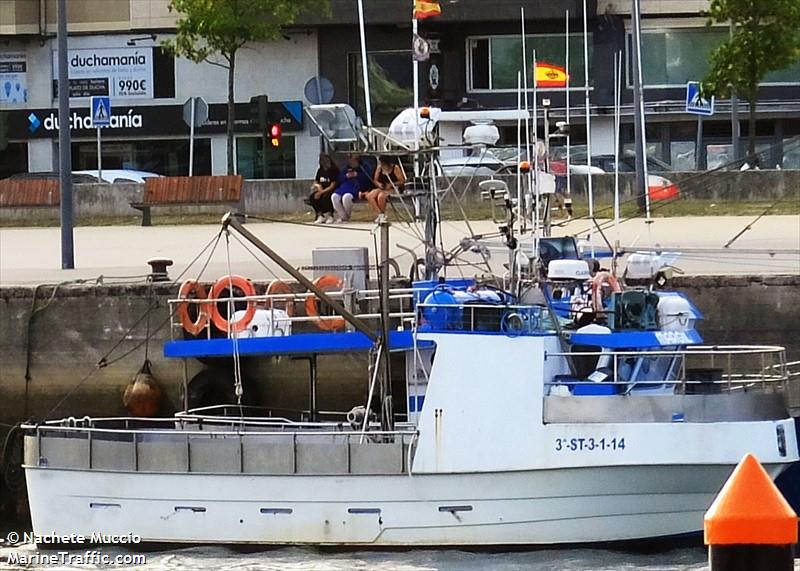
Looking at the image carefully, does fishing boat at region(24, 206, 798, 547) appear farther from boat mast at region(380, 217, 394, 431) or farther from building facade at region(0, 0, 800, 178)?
building facade at region(0, 0, 800, 178)

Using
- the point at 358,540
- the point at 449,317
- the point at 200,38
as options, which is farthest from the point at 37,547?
the point at 200,38

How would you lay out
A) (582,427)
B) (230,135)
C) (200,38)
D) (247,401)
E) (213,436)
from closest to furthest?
(582,427) < (213,436) < (247,401) < (230,135) < (200,38)

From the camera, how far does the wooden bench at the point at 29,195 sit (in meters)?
27.4

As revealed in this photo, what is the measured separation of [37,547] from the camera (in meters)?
13.6

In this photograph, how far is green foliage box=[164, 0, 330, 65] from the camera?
35.1m

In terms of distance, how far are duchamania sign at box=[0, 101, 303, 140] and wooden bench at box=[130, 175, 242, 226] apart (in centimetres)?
1471

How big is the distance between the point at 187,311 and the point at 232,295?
850 mm

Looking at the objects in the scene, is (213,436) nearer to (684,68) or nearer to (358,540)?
(358,540)

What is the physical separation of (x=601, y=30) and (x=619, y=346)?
2809 centimetres

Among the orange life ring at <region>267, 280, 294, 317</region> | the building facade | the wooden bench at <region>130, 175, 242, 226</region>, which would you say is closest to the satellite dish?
the building facade

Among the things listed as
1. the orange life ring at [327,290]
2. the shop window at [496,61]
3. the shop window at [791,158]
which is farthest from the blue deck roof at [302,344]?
the shop window at [496,61]

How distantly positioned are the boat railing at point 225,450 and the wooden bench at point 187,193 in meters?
12.6

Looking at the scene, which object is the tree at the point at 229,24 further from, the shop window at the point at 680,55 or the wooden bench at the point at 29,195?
the shop window at the point at 680,55

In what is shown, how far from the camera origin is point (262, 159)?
1641 inches
